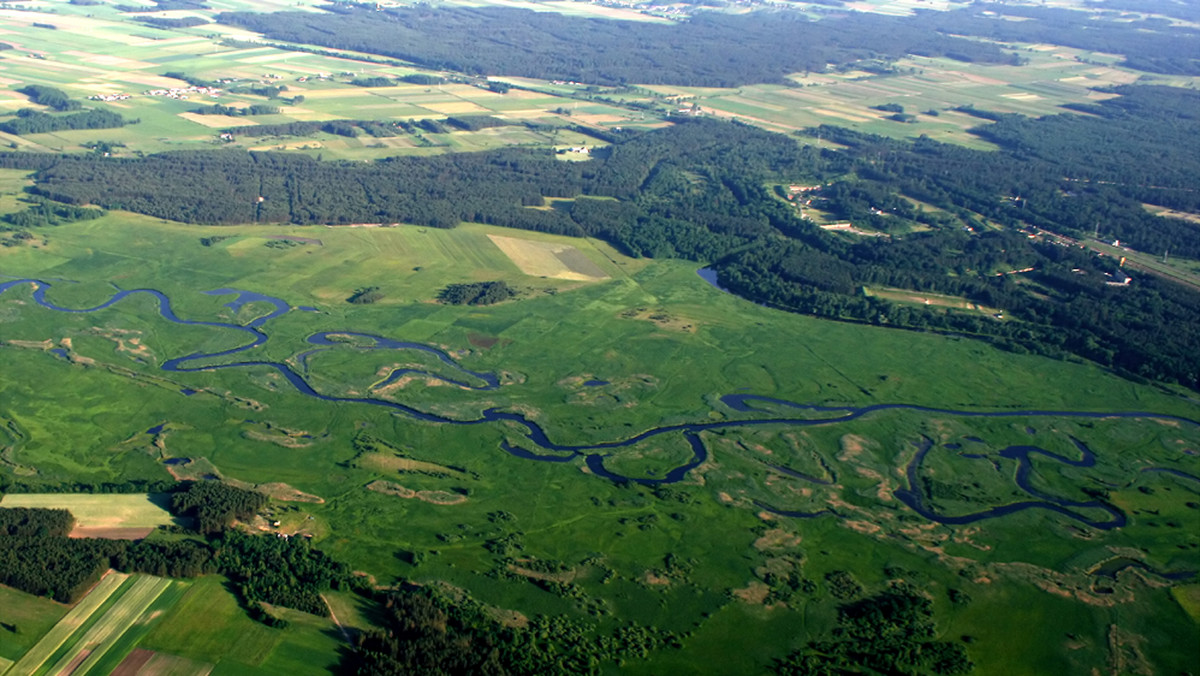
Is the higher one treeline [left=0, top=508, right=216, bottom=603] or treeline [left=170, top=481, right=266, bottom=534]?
treeline [left=170, top=481, right=266, bottom=534]

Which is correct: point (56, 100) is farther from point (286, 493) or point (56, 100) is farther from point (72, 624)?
point (72, 624)

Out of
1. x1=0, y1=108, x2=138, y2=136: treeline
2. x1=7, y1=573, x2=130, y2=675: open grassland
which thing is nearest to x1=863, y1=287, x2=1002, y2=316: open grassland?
x1=7, y1=573, x2=130, y2=675: open grassland

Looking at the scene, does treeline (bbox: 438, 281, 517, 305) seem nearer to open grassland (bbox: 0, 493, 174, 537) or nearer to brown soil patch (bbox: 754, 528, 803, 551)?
open grassland (bbox: 0, 493, 174, 537)

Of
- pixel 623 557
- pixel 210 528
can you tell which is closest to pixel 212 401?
pixel 210 528

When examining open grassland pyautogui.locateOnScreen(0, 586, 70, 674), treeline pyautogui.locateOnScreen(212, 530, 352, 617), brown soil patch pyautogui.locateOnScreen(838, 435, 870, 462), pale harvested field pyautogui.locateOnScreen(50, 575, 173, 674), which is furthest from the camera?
brown soil patch pyautogui.locateOnScreen(838, 435, 870, 462)

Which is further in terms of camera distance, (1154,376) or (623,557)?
(1154,376)

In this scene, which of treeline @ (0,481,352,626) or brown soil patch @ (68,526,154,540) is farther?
brown soil patch @ (68,526,154,540)

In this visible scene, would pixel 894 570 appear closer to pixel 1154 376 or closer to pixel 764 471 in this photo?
pixel 764 471
